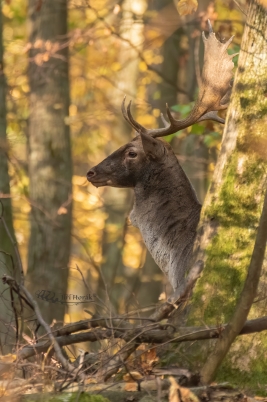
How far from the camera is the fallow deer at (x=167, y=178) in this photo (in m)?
7.49

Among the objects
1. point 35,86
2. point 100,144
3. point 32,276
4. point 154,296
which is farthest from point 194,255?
point 100,144

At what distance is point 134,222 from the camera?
333 inches

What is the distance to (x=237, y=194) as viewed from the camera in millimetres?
6199

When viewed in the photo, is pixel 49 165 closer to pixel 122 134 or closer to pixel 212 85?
pixel 212 85

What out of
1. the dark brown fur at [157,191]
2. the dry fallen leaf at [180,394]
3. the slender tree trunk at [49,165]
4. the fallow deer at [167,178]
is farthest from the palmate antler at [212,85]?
the slender tree trunk at [49,165]

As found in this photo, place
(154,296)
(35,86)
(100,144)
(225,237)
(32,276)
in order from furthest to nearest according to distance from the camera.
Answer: (100,144)
(154,296)
(35,86)
(32,276)
(225,237)

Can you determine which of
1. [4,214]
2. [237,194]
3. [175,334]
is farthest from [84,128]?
[175,334]

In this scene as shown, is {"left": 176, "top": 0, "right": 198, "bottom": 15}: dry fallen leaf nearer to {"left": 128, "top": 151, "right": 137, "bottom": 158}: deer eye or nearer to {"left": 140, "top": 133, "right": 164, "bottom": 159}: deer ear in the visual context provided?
{"left": 140, "top": 133, "right": 164, "bottom": 159}: deer ear

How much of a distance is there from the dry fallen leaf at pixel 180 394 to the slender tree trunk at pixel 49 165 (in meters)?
6.49

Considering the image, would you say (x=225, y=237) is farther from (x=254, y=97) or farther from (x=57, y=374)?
(x=57, y=374)

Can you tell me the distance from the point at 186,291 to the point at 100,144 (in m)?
16.5

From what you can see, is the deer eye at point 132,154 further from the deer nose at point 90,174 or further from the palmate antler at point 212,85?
the deer nose at point 90,174

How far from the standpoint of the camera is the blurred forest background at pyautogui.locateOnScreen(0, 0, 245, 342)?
36.7ft

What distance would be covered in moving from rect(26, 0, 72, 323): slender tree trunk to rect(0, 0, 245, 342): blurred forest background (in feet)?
0.05
